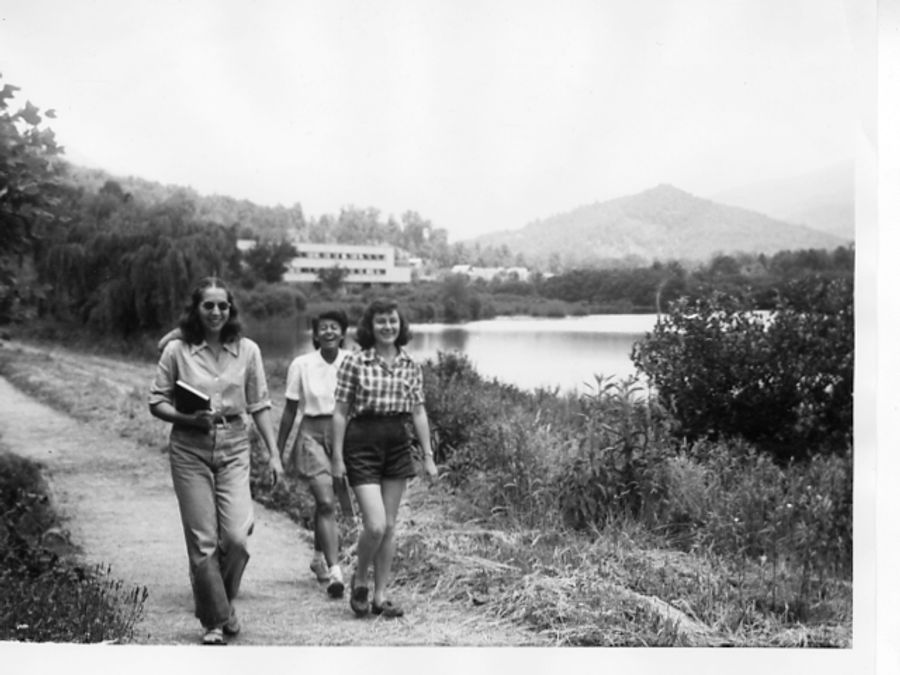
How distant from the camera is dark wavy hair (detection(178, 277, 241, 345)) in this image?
4.20 meters

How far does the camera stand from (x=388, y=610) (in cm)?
449

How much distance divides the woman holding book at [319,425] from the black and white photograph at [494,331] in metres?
0.01

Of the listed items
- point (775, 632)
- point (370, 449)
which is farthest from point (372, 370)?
point (775, 632)

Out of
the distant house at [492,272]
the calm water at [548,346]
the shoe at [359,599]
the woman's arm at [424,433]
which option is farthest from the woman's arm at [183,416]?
the distant house at [492,272]

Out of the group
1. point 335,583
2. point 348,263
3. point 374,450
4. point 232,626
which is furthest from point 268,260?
point 232,626

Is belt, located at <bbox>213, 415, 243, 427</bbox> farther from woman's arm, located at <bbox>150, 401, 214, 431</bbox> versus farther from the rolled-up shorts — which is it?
the rolled-up shorts

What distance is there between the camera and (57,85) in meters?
4.73

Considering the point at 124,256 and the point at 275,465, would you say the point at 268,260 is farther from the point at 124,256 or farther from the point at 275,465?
the point at 275,465

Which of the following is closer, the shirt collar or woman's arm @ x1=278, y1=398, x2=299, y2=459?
the shirt collar

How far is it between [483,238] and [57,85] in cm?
222

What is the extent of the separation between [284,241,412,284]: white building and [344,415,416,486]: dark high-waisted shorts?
2.83ft

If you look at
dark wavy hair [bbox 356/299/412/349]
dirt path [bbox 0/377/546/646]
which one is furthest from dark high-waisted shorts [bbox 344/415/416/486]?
dirt path [bbox 0/377/546/646]

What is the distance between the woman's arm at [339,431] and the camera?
4219mm

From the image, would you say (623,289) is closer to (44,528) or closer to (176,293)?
(176,293)
